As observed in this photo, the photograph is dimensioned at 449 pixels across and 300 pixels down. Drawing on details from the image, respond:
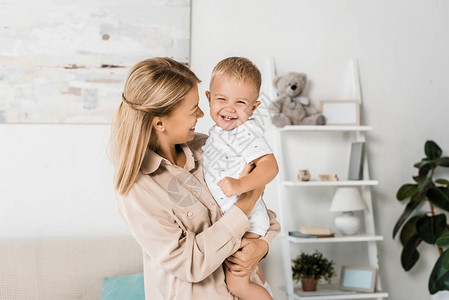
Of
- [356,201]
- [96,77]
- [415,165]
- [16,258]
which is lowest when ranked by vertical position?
[16,258]

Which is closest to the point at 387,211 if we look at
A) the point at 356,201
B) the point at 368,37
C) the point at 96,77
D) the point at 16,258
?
the point at 356,201

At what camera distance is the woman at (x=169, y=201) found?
1.32 m

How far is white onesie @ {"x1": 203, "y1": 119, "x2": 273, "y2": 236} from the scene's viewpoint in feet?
4.95

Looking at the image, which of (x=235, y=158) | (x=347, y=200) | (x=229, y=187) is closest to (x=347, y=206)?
(x=347, y=200)

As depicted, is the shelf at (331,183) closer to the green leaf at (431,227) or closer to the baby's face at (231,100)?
the green leaf at (431,227)

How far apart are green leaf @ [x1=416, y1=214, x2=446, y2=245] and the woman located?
1.95 metres

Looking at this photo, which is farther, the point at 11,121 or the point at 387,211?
the point at 387,211

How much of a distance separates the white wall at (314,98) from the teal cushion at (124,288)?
39cm

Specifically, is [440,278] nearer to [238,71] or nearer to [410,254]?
[410,254]

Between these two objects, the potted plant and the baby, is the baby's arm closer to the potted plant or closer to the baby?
the baby

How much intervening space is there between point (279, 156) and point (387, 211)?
2.84ft

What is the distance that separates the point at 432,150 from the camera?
313 centimetres

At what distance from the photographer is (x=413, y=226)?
3.16 metres

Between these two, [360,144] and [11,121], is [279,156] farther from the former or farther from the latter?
[11,121]
